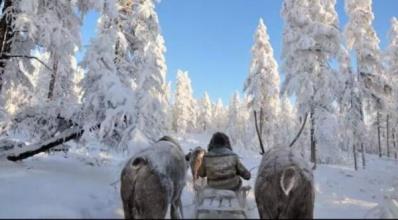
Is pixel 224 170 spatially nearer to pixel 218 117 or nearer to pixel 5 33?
pixel 5 33

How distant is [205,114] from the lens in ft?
317

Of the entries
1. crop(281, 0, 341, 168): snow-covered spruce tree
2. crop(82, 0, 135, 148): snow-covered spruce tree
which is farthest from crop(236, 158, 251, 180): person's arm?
crop(281, 0, 341, 168): snow-covered spruce tree

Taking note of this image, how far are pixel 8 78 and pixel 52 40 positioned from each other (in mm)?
2437

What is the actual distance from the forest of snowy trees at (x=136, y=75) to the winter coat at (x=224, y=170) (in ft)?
4.78

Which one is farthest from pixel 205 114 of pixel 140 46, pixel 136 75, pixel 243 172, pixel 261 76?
pixel 243 172

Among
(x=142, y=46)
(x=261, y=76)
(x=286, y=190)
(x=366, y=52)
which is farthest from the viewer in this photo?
(x=261, y=76)

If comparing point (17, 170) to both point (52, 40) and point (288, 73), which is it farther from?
point (288, 73)

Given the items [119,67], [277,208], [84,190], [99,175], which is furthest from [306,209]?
[119,67]

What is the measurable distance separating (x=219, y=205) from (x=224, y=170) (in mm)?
1308

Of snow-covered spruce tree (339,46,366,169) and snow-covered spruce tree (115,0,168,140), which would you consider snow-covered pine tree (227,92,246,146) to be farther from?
snow-covered spruce tree (115,0,168,140)

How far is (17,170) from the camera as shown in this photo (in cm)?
1173

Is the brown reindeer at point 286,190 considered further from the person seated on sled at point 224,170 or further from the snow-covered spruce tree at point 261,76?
the snow-covered spruce tree at point 261,76

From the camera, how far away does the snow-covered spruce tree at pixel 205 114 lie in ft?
314

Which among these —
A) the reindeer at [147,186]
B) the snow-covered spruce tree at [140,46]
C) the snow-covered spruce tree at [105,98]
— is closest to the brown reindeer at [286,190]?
the reindeer at [147,186]
